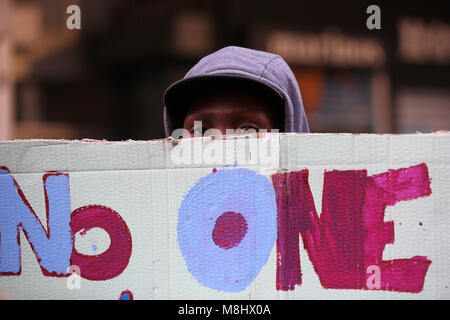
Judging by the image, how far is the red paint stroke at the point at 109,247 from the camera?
761mm

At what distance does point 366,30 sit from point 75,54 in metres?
2.78

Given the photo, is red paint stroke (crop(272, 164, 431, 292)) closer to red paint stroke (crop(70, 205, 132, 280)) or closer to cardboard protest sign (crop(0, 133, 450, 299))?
cardboard protest sign (crop(0, 133, 450, 299))

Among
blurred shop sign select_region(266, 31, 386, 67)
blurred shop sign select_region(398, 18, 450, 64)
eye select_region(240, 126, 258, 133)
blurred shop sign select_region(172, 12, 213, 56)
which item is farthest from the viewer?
blurred shop sign select_region(398, 18, 450, 64)

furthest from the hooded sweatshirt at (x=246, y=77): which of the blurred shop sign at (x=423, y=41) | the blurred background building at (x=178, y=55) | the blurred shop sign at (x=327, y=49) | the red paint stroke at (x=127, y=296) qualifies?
the blurred shop sign at (x=423, y=41)

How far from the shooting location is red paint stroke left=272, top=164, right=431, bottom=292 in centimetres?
72

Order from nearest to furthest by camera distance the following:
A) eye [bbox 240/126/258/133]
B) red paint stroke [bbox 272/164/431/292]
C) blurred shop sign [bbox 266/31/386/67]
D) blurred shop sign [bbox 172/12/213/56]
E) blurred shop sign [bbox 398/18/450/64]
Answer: red paint stroke [bbox 272/164/431/292] < eye [bbox 240/126/258/133] < blurred shop sign [bbox 172/12/213/56] < blurred shop sign [bbox 266/31/386/67] < blurred shop sign [bbox 398/18/450/64]

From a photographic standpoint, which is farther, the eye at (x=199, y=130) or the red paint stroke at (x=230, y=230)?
the eye at (x=199, y=130)

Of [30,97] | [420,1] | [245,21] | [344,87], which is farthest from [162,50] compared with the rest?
[420,1]

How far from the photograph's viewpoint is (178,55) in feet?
12.8

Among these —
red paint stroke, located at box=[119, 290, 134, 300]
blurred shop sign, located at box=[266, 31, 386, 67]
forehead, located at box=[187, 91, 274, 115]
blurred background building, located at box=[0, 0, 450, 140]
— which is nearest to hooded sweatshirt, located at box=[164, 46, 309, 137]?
forehead, located at box=[187, 91, 274, 115]

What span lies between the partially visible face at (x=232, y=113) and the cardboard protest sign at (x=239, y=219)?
14.0 inches

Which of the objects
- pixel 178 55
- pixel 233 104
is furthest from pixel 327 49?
pixel 233 104

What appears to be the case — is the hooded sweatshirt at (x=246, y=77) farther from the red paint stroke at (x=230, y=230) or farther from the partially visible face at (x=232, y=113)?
the red paint stroke at (x=230, y=230)

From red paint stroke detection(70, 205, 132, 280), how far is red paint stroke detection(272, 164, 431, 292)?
0.26m
